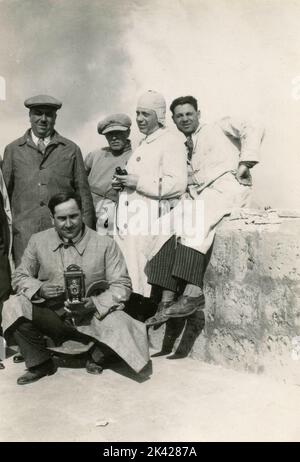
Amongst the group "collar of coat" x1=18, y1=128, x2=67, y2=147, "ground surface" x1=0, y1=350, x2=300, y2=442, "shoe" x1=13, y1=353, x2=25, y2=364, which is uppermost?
"collar of coat" x1=18, y1=128, x2=67, y2=147

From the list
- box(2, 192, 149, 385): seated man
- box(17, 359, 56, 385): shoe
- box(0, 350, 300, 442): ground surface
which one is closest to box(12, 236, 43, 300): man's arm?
box(2, 192, 149, 385): seated man

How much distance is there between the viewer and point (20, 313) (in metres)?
3.56

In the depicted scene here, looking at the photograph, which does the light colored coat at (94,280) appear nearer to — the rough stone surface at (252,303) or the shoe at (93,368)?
the shoe at (93,368)

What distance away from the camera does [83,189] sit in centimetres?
446

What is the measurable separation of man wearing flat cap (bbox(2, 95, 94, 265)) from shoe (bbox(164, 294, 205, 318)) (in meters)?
1.12

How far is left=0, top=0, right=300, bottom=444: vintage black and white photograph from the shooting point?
310cm

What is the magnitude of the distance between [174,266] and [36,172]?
4.64 feet

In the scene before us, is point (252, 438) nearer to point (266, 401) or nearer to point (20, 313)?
point (266, 401)

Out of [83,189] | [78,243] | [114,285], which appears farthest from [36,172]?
[114,285]

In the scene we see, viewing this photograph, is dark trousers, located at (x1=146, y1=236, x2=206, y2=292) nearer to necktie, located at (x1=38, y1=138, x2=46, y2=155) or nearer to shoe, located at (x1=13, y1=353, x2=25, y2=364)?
shoe, located at (x1=13, y1=353, x2=25, y2=364)

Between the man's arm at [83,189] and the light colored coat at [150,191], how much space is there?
1.06ft

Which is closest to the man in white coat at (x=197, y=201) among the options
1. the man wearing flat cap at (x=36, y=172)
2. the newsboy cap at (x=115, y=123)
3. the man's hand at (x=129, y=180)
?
the man's hand at (x=129, y=180)

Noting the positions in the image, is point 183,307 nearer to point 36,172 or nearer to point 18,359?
point 18,359
